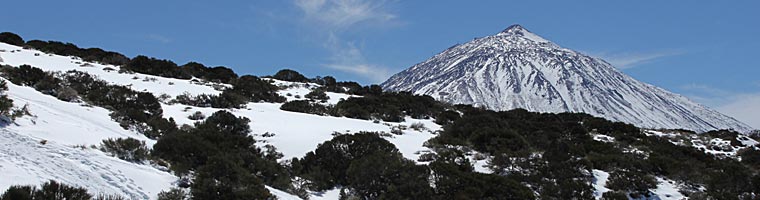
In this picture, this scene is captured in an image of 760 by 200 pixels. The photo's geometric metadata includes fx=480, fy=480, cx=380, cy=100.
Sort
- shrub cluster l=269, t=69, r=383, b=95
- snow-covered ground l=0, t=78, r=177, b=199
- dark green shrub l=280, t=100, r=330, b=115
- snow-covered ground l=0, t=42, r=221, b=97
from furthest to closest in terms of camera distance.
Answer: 1. shrub cluster l=269, t=69, r=383, b=95
2. snow-covered ground l=0, t=42, r=221, b=97
3. dark green shrub l=280, t=100, r=330, b=115
4. snow-covered ground l=0, t=78, r=177, b=199

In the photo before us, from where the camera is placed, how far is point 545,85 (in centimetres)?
9169

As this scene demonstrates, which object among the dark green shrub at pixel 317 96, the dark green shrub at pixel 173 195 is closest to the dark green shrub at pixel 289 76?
the dark green shrub at pixel 317 96

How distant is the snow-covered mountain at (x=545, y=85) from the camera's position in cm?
→ 7362

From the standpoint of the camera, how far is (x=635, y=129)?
2059 centimetres

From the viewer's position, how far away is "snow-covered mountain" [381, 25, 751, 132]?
73625mm

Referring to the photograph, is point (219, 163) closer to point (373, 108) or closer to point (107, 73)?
point (373, 108)

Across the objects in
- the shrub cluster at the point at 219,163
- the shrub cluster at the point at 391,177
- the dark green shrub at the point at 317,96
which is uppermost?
the dark green shrub at the point at 317,96

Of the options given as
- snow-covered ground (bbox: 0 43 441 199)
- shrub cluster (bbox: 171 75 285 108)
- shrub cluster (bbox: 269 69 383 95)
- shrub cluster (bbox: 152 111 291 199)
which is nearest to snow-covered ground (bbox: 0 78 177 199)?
snow-covered ground (bbox: 0 43 441 199)

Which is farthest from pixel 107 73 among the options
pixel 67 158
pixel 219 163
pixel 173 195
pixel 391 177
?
pixel 173 195

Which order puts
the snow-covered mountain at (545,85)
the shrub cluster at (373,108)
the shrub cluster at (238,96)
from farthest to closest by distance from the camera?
the snow-covered mountain at (545,85)
the shrub cluster at (373,108)
the shrub cluster at (238,96)

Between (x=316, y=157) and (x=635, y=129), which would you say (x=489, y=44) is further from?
(x=316, y=157)

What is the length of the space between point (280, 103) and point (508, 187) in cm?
1227

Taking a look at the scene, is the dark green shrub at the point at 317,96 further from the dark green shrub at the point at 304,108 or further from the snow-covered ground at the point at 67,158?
the snow-covered ground at the point at 67,158

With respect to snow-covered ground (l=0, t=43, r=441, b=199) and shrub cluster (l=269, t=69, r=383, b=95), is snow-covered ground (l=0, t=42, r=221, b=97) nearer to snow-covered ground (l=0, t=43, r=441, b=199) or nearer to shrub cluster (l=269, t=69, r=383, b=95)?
snow-covered ground (l=0, t=43, r=441, b=199)
